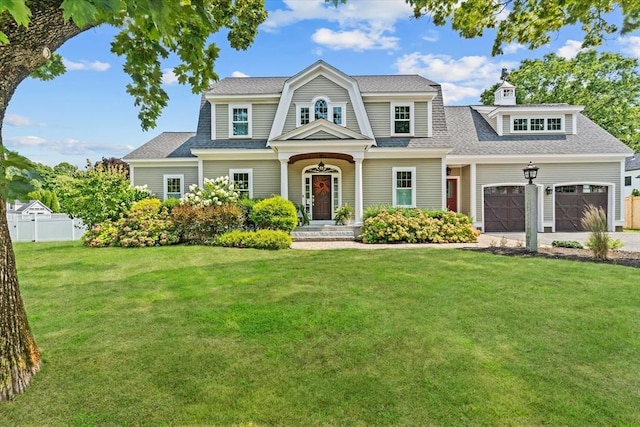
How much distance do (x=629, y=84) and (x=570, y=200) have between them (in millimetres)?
17826

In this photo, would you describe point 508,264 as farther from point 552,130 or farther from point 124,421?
point 552,130

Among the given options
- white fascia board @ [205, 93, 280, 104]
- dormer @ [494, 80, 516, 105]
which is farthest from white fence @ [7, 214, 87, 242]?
dormer @ [494, 80, 516, 105]

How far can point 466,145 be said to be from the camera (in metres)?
17.1

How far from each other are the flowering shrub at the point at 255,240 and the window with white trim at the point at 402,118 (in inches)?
333

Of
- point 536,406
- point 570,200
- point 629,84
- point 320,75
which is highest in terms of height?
point 629,84

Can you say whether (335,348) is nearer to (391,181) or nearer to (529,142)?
(391,181)

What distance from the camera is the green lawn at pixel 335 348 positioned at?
2586 mm

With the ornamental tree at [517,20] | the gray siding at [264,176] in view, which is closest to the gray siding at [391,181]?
the gray siding at [264,176]

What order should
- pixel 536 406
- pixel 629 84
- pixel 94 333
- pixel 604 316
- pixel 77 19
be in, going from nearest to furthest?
pixel 77 19 → pixel 536 406 → pixel 94 333 → pixel 604 316 → pixel 629 84

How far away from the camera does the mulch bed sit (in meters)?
7.81

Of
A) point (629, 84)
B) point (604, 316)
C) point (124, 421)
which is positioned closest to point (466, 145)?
Result: point (604, 316)

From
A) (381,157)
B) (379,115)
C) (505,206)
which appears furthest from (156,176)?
(505,206)

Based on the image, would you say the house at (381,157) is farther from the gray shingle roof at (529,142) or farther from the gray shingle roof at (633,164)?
the gray shingle roof at (633,164)

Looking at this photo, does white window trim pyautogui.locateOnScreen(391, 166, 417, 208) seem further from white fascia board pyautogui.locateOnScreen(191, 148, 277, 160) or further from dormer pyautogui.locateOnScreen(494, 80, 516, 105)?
dormer pyautogui.locateOnScreen(494, 80, 516, 105)
